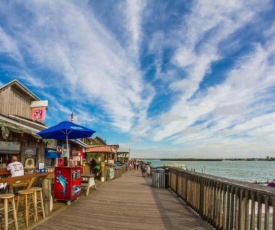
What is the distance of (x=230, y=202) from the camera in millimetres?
4363

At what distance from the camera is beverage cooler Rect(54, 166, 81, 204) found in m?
7.58

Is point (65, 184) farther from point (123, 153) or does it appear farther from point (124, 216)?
point (123, 153)

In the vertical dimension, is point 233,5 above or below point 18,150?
above

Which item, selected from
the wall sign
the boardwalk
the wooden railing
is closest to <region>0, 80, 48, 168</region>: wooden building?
the wall sign

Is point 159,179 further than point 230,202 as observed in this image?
Yes

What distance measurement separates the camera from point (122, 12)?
9805 mm

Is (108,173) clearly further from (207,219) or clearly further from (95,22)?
(207,219)

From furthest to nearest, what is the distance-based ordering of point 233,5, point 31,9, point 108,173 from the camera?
point 108,173 < point 31,9 < point 233,5

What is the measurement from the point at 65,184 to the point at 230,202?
5.27 m

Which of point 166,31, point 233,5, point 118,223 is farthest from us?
point 166,31


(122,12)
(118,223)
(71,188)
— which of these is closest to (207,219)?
(118,223)

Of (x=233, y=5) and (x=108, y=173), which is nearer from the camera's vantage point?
(x=233, y=5)

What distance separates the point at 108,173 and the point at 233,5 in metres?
12.0

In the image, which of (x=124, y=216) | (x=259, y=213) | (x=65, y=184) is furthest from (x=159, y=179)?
(x=259, y=213)
